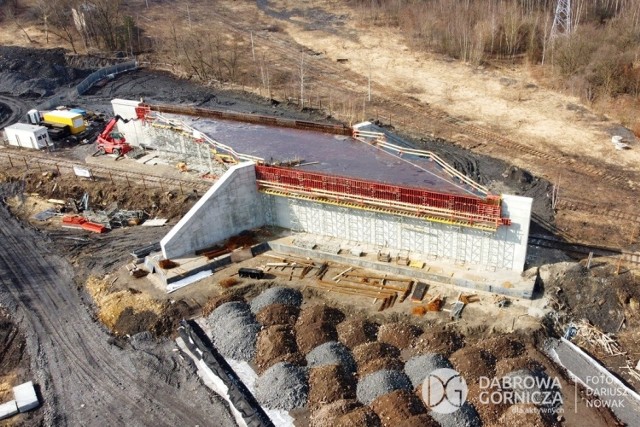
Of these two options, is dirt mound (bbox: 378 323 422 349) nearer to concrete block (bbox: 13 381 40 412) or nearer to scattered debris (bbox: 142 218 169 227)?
concrete block (bbox: 13 381 40 412)

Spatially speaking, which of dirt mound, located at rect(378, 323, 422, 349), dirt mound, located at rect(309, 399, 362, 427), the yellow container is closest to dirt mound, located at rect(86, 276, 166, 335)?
dirt mound, located at rect(309, 399, 362, 427)

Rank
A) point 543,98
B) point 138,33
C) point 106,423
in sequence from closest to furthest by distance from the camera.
→ point 106,423 < point 543,98 < point 138,33

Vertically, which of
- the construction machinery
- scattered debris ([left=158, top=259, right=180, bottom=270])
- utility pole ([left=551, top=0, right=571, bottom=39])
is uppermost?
utility pole ([left=551, top=0, right=571, bottom=39])

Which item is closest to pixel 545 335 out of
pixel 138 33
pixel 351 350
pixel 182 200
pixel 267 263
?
pixel 351 350

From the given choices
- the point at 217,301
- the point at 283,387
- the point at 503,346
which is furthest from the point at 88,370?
the point at 503,346

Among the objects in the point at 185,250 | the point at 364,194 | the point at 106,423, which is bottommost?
the point at 106,423

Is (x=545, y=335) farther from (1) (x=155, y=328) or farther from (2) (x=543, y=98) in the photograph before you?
(2) (x=543, y=98)
